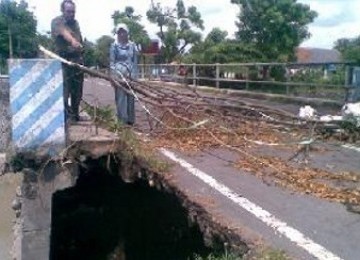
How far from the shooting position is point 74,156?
631 cm

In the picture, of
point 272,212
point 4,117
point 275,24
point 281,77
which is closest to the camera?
point 272,212

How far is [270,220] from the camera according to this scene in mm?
4641

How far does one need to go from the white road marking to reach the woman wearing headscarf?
2527 millimetres

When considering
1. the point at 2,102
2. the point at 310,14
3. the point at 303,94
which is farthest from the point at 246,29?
the point at 2,102

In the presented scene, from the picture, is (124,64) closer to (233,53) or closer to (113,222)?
(113,222)

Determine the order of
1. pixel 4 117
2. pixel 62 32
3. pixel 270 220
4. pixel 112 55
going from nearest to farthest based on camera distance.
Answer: pixel 270 220 → pixel 4 117 → pixel 62 32 → pixel 112 55

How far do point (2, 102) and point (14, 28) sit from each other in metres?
34.4

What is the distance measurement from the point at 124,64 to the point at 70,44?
47.1 inches

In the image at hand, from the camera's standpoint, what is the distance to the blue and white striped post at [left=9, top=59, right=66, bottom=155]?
571 cm

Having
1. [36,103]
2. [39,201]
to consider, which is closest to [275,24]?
[39,201]

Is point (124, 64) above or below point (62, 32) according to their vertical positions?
below

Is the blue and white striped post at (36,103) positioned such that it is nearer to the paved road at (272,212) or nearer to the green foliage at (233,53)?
the paved road at (272,212)

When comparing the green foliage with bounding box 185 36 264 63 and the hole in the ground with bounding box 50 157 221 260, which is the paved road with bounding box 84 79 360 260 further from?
the green foliage with bounding box 185 36 264 63

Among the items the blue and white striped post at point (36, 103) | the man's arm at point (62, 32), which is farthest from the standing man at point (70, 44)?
the blue and white striped post at point (36, 103)
